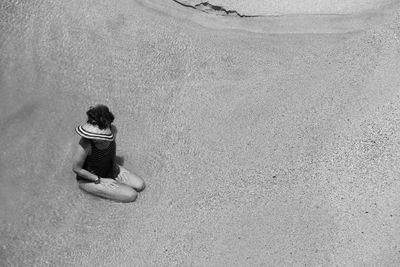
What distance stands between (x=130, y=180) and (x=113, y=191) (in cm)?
16

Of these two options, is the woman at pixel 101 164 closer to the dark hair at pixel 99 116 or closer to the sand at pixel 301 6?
the dark hair at pixel 99 116

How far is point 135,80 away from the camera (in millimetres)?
5098

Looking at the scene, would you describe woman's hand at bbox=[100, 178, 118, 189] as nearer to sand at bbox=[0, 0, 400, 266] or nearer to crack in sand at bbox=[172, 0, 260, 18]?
sand at bbox=[0, 0, 400, 266]

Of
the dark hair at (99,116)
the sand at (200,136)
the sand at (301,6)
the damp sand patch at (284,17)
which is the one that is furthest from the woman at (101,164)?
the sand at (301,6)

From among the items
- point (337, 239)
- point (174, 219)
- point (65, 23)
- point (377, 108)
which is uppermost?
point (377, 108)

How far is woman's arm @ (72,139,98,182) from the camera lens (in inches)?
164

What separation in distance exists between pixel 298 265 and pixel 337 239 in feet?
1.10

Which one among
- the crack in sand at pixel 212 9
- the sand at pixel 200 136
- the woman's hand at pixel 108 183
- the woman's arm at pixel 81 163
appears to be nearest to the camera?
the woman's arm at pixel 81 163

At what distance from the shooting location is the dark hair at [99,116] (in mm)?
3957

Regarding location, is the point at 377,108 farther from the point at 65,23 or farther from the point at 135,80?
the point at 65,23

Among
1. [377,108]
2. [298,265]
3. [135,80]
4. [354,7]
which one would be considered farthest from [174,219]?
[354,7]

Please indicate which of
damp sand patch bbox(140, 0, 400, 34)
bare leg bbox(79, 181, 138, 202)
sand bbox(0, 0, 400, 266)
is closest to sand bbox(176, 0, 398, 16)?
damp sand patch bbox(140, 0, 400, 34)

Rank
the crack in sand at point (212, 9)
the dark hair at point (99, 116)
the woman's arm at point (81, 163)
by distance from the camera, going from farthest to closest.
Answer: the crack in sand at point (212, 9) → the woman's arm at point (81, 163) → the dark hair at point (99, 116)

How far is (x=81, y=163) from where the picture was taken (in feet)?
13.9
